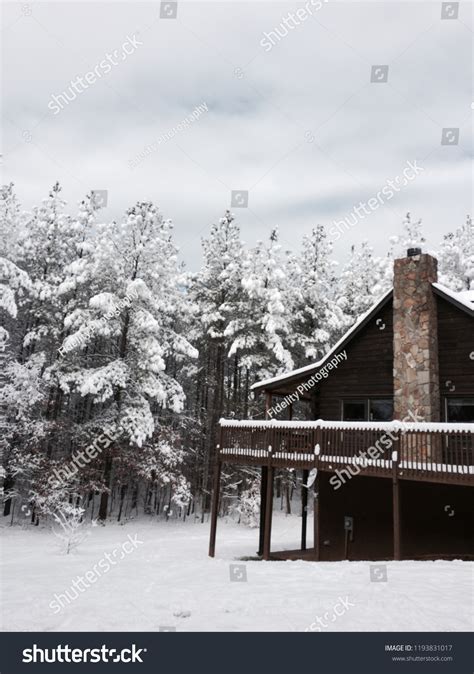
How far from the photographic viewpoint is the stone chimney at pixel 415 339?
13758mm

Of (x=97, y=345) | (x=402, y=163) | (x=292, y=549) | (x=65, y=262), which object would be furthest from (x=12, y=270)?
(x=402, y=163)

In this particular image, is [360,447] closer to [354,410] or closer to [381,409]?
[381,409]

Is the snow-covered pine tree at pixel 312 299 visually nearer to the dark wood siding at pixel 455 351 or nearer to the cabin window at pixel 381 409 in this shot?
the cabin window at pixel 381 409

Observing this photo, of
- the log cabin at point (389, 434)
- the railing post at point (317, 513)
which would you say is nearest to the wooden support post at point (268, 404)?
the log cabin at point (389, 434)

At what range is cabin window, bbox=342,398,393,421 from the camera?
51.5ft

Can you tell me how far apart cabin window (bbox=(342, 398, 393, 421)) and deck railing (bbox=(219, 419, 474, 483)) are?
2.58 m

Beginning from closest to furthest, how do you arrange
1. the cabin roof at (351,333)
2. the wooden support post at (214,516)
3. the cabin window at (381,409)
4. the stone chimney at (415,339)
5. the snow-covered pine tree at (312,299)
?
the stone chimney at (415,339)
the cabin roof at (351,333)
the wooden support post at (214,516)
the cabin window at (381,409)
the snow-covered pine tree at (312,299)

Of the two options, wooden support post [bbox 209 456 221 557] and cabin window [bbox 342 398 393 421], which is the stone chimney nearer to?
cabin window [bbox 342 398 393 421]

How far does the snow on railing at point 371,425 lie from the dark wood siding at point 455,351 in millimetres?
2658

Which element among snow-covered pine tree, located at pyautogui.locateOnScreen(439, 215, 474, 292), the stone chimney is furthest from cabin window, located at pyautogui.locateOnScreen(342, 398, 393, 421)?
snow-covered pine tree, located at pyautogui.locateOnScreen(439, 215, 474, 292)

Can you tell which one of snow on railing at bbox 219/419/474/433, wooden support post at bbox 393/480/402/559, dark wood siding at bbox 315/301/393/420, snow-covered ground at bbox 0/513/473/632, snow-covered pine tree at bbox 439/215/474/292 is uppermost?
snow-covered pine tree at bbox 439/215/474/292

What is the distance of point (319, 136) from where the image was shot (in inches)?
622

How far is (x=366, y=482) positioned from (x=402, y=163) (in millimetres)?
13495
